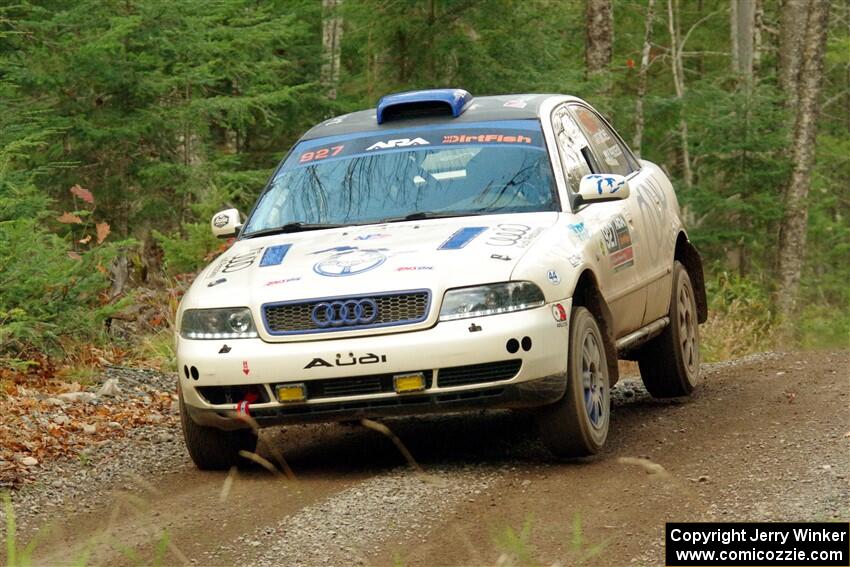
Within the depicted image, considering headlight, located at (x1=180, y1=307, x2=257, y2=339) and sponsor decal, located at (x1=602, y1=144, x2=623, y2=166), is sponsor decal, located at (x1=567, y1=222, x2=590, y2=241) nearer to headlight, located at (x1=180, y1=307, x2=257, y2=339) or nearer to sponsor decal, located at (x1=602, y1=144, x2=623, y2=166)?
sponsor decal, located at (x1=602, y1=144, x2=623, y2=166)

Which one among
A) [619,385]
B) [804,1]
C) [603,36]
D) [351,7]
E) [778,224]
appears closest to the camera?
[619,385]

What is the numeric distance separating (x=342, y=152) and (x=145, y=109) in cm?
783

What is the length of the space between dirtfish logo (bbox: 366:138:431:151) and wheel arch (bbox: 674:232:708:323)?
8.38 feet

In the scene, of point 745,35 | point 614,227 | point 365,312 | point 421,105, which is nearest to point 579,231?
point 614,227

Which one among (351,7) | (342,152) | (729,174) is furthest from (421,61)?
(342,152)

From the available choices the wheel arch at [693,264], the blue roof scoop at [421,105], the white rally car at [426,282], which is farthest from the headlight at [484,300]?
the wheel arch at [693,264]

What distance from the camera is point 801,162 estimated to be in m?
23.4

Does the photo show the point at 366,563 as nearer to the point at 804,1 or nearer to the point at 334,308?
the point at 334,308

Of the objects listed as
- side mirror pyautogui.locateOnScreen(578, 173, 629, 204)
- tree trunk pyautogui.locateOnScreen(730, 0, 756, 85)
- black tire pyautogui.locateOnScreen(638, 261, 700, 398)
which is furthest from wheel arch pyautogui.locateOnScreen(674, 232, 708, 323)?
tree trunk pyautogui.locateOnScreen(730, 0, 756, 85)

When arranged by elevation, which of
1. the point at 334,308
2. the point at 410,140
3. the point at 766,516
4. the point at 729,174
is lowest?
the point at 729,174

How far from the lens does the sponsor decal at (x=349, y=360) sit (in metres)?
6.73

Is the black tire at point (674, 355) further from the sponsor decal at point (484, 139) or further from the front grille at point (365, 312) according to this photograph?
the front grille at point (365, 312)

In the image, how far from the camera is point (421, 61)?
17531 millimetres

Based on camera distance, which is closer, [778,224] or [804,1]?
[778,224]
